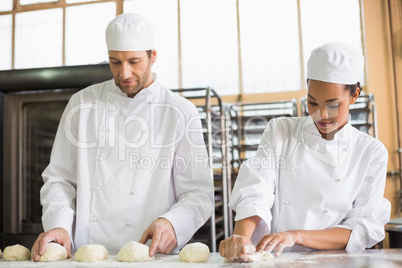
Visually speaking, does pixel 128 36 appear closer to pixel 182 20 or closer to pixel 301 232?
pixel 301 232

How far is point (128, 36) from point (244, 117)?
138 inches

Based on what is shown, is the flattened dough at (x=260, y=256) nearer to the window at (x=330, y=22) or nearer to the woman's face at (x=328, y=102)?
the woman's face at (x=328, y=102)

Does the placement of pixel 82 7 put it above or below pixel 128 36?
above

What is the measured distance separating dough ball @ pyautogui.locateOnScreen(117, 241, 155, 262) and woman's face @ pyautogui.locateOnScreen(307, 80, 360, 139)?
0.74 metres

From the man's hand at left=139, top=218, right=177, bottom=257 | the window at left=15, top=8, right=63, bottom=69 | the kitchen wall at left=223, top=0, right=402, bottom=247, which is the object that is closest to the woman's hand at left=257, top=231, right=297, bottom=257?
the man's hand at left=139, top=218, right=177, bottom=257

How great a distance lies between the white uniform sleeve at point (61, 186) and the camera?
1.69 m

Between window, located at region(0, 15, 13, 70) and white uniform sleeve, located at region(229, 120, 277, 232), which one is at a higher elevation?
window, located at region(0, 15, 13, 70)

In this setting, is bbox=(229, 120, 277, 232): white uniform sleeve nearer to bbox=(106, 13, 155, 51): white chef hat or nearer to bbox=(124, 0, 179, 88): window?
bbox=(106, 13, 155, 51): white chef hat

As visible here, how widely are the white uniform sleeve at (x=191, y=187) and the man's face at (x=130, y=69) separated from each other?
268mm

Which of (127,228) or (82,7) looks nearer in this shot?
(127,228)

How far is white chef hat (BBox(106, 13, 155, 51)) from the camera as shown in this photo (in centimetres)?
174

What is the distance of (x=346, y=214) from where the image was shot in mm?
1557

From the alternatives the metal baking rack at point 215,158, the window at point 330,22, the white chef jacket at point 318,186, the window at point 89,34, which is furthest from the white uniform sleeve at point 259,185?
the window at point 89,34

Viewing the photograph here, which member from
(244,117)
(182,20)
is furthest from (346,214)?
(182,20)
